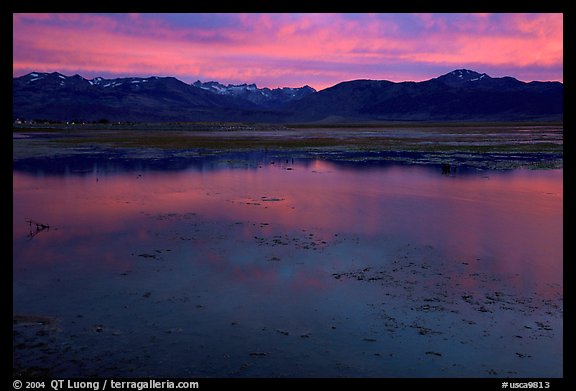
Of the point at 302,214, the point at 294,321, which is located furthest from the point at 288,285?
the point at 302,214

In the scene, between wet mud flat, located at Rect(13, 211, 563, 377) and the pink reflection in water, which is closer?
wet mud flat, located at Rect(13, 211, 563, 377)

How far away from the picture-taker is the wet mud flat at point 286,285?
7.46 metres

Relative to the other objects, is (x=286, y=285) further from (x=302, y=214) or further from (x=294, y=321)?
(x=302, y=214)

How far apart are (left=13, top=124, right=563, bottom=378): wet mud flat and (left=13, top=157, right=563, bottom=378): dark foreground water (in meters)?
0.04

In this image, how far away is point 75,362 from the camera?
727cm

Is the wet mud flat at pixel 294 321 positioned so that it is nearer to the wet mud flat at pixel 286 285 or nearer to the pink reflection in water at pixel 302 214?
the wet mud flat at pixel 286 285

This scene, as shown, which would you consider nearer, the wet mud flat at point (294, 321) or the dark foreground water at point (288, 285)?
the wet mud flat at point (294, 321)

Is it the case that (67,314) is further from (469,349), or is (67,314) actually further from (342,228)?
(342,228)

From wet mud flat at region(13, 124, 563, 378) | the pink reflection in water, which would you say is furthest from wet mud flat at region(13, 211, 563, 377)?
the pink reflection in water

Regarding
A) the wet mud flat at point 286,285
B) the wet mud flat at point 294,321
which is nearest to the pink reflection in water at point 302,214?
the wet mud flat at point 286,285

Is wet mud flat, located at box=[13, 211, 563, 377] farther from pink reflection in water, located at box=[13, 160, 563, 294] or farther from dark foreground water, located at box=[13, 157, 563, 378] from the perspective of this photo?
pink reflection in water, located at box=[13, 160, 563, 294]

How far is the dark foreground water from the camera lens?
7473mm

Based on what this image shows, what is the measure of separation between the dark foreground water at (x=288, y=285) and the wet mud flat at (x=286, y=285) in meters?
0.04

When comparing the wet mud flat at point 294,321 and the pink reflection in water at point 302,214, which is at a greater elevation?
the pink reflection in water at point 302,214
